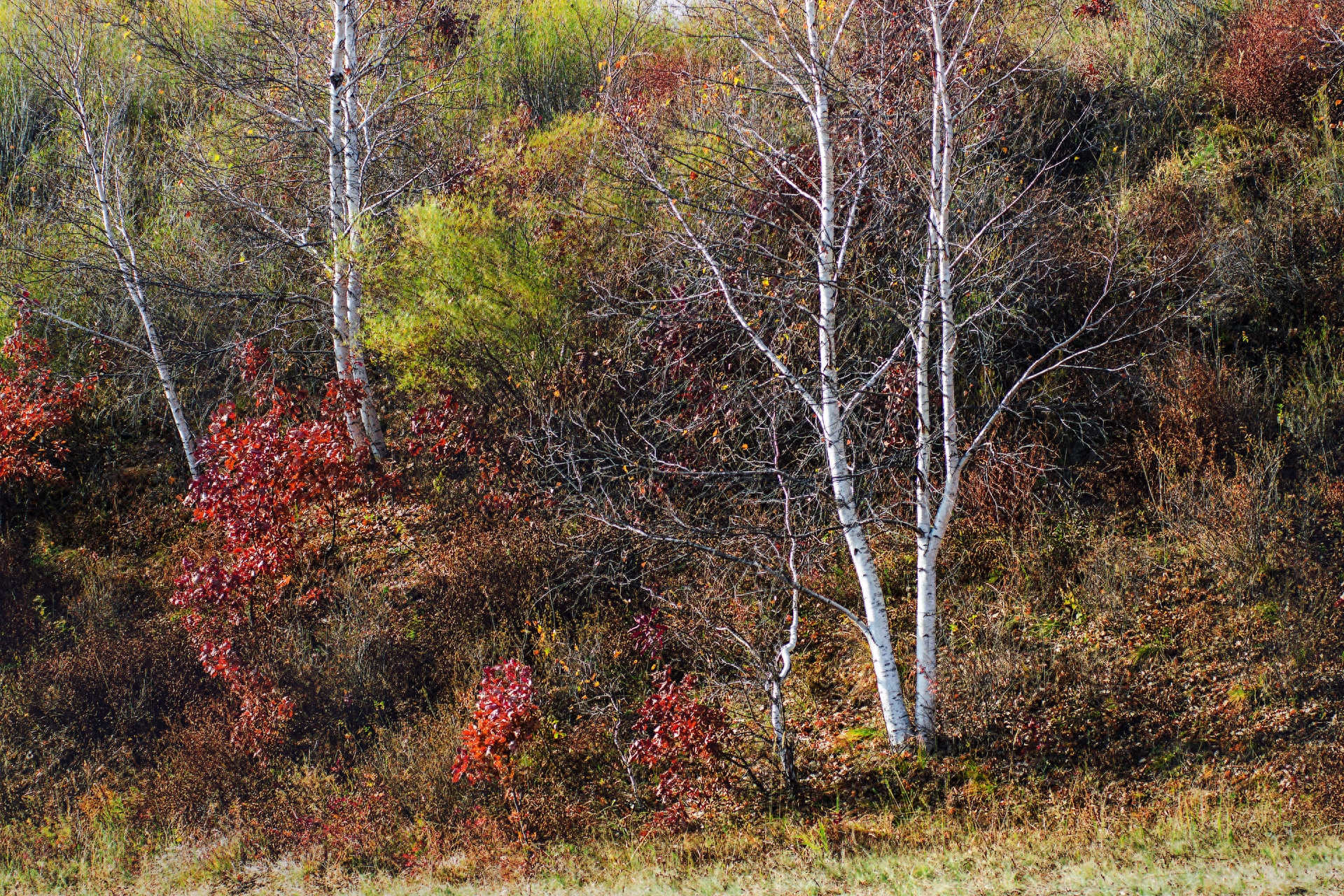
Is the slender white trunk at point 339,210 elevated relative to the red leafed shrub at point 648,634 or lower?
elevated

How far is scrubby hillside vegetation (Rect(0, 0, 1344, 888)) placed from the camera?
6625 mm

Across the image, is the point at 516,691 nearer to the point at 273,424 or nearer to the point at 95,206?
the point at 273,424

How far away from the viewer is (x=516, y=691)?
6.79 m

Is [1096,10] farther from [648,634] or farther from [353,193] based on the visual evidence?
[648,634]

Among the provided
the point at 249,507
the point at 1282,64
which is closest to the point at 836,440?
the point at 249,507

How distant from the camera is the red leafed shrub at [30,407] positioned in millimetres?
11055

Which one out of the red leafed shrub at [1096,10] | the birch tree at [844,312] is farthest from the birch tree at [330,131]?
the red leafed shrub at [1096,10]

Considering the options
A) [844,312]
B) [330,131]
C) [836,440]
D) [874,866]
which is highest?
[330,131]

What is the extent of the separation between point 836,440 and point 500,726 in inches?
117

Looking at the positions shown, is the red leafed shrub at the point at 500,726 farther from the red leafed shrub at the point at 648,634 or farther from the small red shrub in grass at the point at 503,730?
the red leafed shrub at the point at 648,634

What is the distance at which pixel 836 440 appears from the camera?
6492 mm

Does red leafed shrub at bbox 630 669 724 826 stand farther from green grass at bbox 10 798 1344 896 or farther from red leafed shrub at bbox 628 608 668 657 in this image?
red leafed shrub at bbox 628 608 668 657

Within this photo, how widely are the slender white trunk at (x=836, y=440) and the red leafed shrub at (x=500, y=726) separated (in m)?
2.42

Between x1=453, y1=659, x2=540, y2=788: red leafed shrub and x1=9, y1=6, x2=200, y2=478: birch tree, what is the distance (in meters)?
5.82
